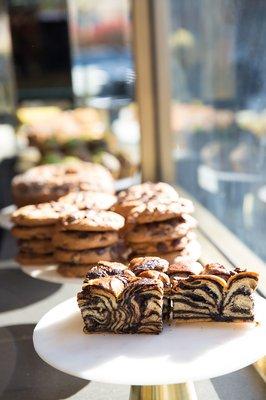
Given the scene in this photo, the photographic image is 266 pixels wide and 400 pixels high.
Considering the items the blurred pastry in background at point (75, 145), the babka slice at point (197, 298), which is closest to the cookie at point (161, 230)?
the babka slice at point (197, 298)

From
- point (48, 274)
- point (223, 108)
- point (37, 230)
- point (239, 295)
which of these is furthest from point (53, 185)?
point (239, 295)

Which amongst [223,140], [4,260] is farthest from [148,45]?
[4,260]

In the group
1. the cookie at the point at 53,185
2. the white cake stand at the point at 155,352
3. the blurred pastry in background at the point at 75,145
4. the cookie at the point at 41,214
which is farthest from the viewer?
the blurred pastry in background at the point at 75,145

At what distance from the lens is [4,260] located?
72.2 inches

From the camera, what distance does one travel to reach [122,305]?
101cm

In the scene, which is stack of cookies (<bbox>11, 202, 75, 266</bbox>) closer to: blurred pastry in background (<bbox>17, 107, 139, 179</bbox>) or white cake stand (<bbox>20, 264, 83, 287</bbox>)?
white cake stand (<bbox>20, 264, 83, 287</bbox>)

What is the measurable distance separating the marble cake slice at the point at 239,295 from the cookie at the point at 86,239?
433mm

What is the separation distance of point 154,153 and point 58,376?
1.70 m

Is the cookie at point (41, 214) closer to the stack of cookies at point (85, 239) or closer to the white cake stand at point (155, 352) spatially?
the stack of cookies at point (85, 239)

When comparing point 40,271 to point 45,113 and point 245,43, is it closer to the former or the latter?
point 245,43

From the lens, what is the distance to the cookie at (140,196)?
1462mm

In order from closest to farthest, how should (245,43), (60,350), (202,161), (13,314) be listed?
1. (60,350)
2. (13,314)
3. (245,43)
4. (202,161)

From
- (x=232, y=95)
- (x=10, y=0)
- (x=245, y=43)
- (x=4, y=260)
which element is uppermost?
(x=10, y=0)

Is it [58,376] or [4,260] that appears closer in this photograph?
[58,376]
